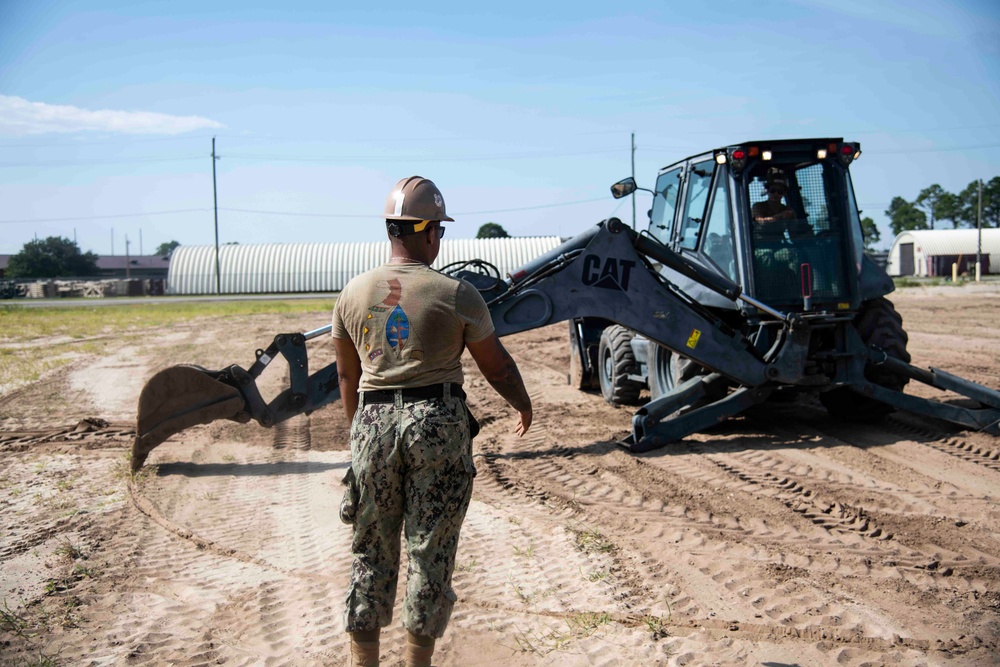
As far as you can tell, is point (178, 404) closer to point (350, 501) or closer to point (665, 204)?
point (350, 501)

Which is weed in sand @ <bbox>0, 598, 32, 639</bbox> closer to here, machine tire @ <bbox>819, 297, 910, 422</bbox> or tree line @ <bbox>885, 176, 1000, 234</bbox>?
machine tire @ <bbox>819, 297, 910, 422</bbox>

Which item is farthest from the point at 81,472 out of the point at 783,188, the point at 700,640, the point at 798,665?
the point at 783,188

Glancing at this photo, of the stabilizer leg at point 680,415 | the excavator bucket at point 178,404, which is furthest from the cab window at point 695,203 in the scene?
the excavator bucket at point 178,404

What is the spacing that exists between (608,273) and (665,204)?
8.03 feet

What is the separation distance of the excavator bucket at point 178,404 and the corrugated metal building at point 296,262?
45643 millimetres

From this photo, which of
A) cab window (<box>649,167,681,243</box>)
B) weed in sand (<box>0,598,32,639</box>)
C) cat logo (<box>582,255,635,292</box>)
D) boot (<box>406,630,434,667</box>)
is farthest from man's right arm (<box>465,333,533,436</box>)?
cab window (<box>649,167,681,243</box>)

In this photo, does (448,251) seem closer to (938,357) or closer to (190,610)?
(938,357)

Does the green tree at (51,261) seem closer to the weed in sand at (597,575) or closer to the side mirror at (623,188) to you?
the side mirror at (623,188)

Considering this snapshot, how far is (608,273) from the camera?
6.98 m

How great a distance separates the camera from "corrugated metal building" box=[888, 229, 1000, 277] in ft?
169

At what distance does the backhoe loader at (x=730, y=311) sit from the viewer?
695 cm

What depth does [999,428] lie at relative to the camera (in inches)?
280

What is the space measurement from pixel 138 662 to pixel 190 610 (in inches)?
19.4

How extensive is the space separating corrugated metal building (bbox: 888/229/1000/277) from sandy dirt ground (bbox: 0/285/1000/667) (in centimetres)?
4965
